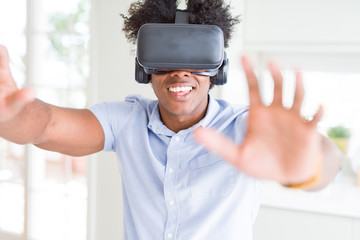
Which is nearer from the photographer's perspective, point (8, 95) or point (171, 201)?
point (8, 95)

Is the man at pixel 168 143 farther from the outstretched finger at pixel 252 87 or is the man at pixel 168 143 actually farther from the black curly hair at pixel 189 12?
the outstretched finger at pixel 252 87

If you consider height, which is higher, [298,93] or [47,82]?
[298,93]

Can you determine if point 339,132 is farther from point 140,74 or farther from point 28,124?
point 28,124

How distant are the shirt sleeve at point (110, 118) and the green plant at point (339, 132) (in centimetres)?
160

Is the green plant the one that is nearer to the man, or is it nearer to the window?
the man

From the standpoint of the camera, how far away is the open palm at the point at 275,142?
→ 726mm

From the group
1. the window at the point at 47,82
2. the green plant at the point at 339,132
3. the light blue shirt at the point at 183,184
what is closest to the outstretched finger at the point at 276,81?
Answer: the light blue shirt at the point at 183,184

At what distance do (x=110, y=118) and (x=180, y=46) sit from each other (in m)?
0.39

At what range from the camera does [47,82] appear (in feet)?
9.71

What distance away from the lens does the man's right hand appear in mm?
764

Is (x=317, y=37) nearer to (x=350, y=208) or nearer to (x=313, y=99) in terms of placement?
(x=313, y=99)

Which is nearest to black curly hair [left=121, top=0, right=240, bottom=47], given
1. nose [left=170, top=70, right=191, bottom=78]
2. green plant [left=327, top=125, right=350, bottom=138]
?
nose [left=170, top=70, right=191, bottom=78]

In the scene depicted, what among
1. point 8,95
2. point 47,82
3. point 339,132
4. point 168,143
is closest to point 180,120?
point 168,143

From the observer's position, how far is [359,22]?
6.49 feet
